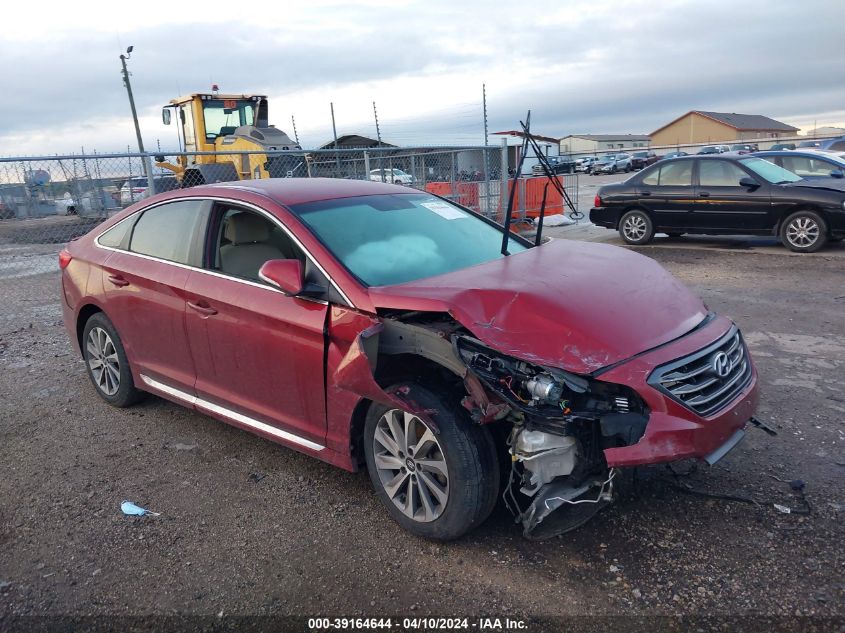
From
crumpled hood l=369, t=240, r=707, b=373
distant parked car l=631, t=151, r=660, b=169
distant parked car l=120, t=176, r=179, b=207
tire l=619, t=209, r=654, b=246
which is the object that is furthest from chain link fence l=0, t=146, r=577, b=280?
distant parked car l=631, t=151, r=660, b=169

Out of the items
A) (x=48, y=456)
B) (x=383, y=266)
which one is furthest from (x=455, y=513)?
(x=48, y=456)

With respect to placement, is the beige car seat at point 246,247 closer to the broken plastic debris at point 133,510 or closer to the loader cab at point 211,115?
the broken plastic debris at point 133,510

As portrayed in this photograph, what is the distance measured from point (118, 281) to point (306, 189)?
1.55 m

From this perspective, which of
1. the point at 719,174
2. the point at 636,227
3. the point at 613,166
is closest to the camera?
the point at 719,174

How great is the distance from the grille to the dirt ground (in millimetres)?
665

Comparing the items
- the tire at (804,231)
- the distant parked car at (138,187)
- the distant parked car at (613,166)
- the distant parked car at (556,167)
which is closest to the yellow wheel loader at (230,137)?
the distant parked car at (138,187)

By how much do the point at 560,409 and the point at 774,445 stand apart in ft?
6.31

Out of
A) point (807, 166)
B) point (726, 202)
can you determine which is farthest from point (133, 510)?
point (807, 166)

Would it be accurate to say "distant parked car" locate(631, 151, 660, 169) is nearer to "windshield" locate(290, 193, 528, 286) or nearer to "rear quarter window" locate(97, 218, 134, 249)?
"windshield" locate(290, 193, 528, 286)

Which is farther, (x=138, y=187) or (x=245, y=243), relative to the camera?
(x=138, y=187)

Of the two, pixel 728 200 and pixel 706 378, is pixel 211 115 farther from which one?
pixel 706 378

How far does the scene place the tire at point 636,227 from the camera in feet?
39.5

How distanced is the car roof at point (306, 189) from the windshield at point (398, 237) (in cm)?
7

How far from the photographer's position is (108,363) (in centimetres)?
505
